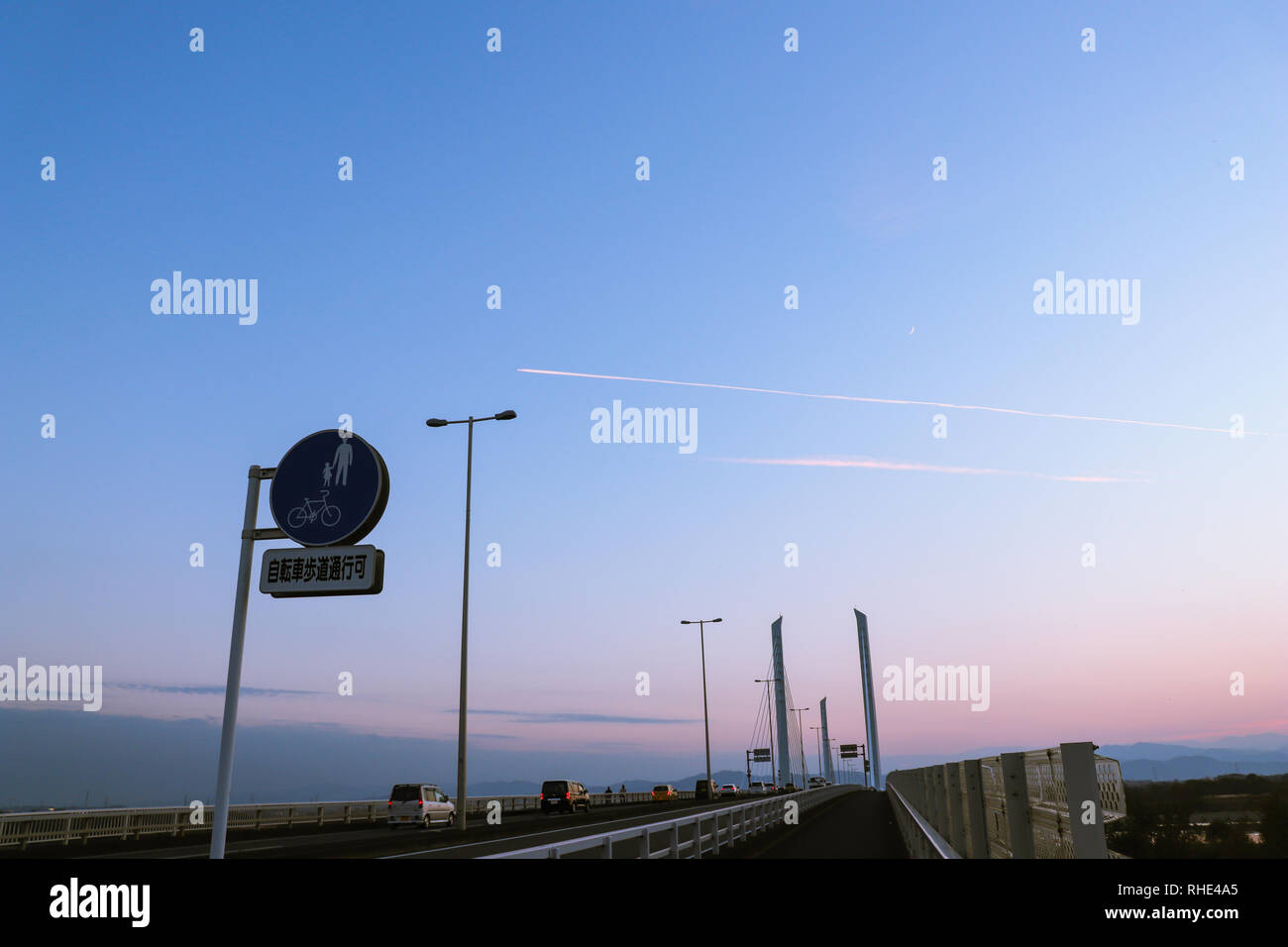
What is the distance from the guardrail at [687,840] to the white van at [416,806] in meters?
13.0

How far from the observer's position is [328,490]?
9.89 meters

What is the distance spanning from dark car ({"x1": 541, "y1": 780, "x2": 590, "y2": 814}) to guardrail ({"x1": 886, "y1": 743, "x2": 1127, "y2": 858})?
41504mm

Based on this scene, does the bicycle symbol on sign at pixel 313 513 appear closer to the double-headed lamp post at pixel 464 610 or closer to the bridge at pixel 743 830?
the bridge at pixel 743 830

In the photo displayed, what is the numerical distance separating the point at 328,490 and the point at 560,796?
44.9 metres

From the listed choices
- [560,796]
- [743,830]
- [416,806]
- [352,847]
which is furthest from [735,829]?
[560,796]

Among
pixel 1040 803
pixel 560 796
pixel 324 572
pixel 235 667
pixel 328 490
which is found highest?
pixel 328 490

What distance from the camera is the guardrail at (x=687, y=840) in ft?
30.8

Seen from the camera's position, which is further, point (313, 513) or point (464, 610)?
point (464, 610)

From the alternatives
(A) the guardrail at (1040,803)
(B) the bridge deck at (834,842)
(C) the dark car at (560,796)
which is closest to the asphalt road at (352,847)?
(B) the bridge deck at (834,842)

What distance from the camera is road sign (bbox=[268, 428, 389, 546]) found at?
32.4 ft

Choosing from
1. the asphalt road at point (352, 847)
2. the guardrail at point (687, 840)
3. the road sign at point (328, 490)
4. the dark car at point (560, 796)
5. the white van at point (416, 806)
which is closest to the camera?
the guardrail at point (687, 840)

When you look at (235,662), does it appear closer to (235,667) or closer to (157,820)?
(235,667)
